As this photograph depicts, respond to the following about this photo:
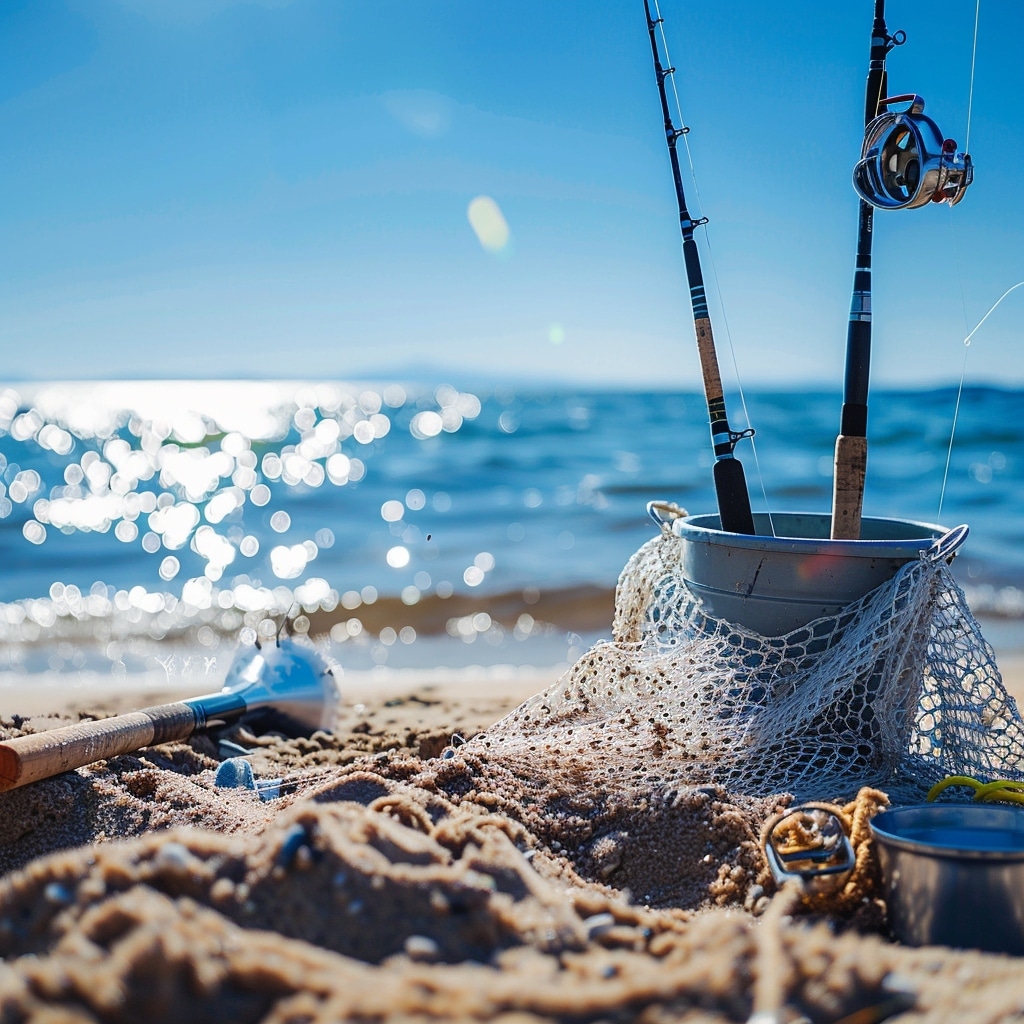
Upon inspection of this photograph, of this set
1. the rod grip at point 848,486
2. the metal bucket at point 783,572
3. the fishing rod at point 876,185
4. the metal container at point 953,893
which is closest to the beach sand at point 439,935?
the metal container at point 953,893

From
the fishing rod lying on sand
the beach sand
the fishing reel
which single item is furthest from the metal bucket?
the fishing rod lying on sand

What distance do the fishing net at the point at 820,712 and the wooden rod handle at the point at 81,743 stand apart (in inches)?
40.8

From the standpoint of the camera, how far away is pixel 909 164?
289 cm

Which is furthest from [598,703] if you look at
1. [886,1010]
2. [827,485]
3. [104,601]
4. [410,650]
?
[827,485]

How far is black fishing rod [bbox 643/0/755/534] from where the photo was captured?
3330 mm

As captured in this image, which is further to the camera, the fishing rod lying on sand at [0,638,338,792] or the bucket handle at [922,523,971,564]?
the bucket handle at [922,523,971,564]

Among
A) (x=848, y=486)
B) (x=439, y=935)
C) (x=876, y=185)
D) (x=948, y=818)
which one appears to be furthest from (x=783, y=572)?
(x=439, y=935)

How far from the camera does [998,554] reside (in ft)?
36.0

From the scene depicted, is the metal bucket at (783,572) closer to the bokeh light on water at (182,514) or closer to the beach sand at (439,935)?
the beach sand at (439,935)

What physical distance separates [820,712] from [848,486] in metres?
0.75

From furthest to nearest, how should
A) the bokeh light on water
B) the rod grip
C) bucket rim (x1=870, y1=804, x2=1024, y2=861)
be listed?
the bokeh light on water → the rod grip → bucket rim (x1=870, y1=804, x2=1024, y2=861)

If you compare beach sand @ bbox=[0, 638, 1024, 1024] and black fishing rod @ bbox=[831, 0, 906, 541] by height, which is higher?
black fishing rod @ bbox=[831, 0, 906, 541]

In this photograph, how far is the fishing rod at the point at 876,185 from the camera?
9.43ft

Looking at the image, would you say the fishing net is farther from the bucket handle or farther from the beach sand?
the beach sand
